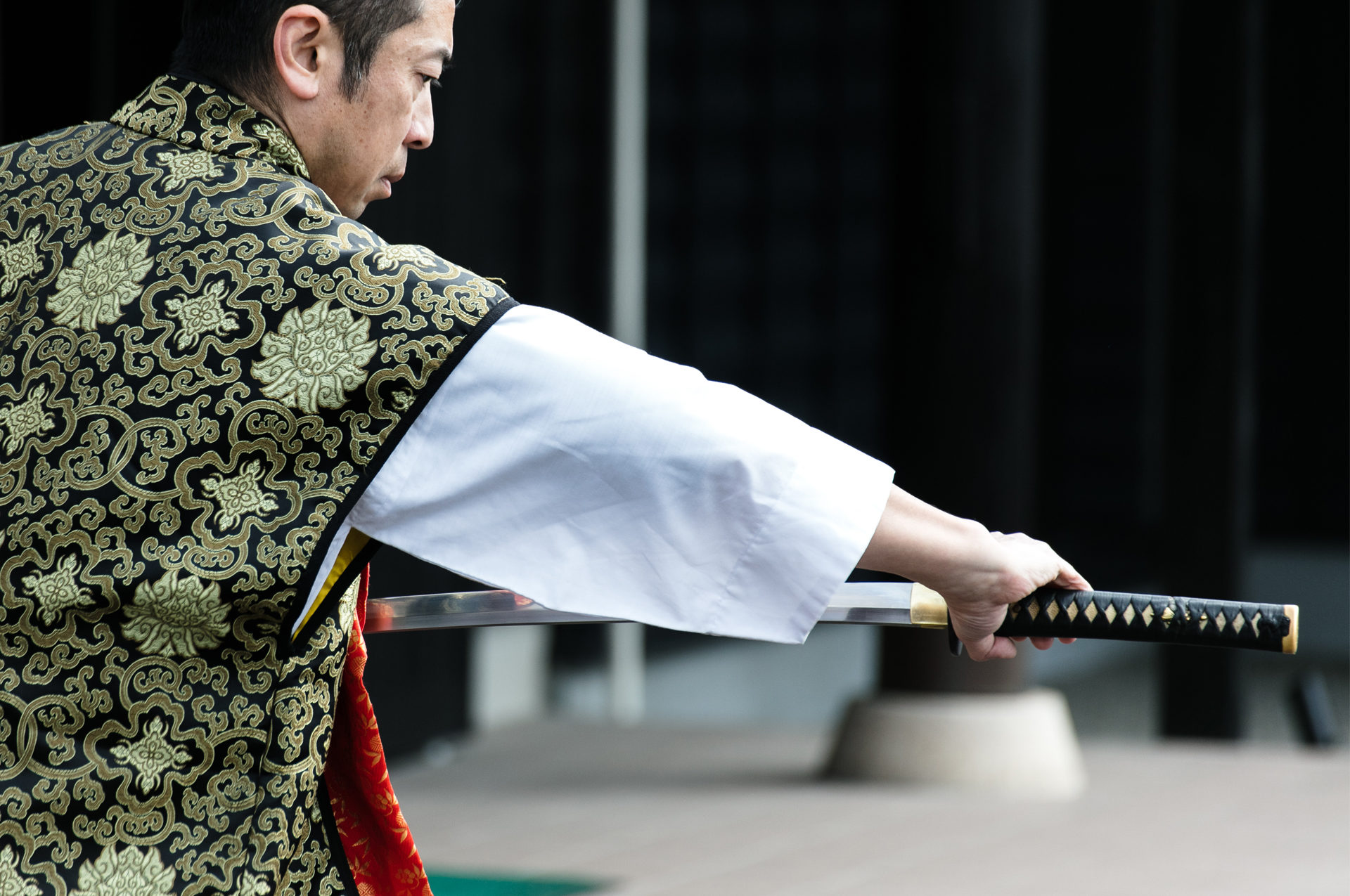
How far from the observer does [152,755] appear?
1.38 meters

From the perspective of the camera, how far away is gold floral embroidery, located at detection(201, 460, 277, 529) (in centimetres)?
134

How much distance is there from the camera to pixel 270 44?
146cm

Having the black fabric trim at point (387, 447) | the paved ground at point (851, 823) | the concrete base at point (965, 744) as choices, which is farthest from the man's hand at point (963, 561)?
the concrete base at point (965, 744)

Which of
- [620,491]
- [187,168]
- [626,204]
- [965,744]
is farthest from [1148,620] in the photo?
[626,204]

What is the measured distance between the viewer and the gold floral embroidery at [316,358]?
1318 millimetres

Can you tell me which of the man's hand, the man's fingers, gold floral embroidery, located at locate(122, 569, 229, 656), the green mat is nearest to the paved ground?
the green mat

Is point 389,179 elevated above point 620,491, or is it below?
above

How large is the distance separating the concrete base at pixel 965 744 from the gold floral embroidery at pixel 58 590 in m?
4.39

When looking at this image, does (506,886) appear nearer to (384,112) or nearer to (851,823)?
(851,823)

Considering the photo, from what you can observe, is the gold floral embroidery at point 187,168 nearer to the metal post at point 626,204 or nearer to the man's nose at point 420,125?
the man's nose at point 420,125

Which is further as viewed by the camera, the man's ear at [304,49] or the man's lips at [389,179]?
the man's lips at [389,179]

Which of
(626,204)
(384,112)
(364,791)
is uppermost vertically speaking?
(384,112)

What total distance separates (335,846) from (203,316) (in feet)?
1.50

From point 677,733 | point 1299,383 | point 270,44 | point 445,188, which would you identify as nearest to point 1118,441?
point 1299,383
